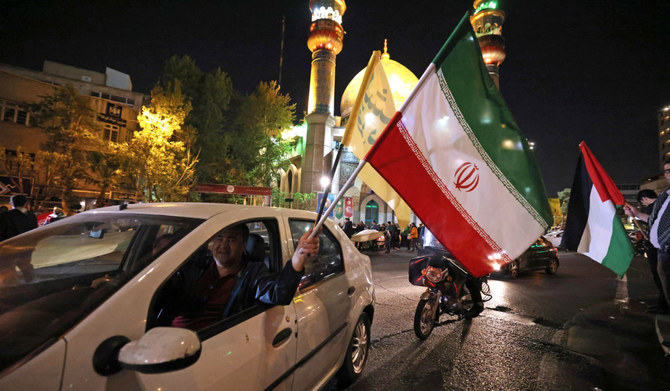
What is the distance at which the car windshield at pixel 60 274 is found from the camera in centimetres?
132

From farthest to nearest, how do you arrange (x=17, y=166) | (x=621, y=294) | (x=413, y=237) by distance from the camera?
1. (x=17, y=166)
2. (x=413, y=237)
3. (x=621, y=294)

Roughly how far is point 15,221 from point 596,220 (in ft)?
30.3

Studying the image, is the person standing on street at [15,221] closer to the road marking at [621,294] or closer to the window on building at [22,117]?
the road marking at [621,294]

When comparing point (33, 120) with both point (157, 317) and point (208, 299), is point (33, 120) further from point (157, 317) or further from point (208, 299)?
point (208, 299)

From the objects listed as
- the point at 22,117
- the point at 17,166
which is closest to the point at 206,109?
the point at 17,166

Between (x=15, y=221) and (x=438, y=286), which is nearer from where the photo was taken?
(x=438, y=286)

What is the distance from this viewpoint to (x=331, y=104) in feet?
117

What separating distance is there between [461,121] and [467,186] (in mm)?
505

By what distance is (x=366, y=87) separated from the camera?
8.42ft

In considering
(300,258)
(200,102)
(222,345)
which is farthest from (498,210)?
(200,102)

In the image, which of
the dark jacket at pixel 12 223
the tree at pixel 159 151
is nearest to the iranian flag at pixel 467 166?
the dark jacket at pixel 12 223

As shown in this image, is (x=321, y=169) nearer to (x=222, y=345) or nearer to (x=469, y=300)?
(x=469, y=300)

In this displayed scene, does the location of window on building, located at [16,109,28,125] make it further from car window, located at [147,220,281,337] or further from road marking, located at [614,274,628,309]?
road marking, located at [614,274,628,309]

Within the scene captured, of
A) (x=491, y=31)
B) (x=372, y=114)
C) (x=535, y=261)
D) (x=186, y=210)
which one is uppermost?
(x=491, y=31)
